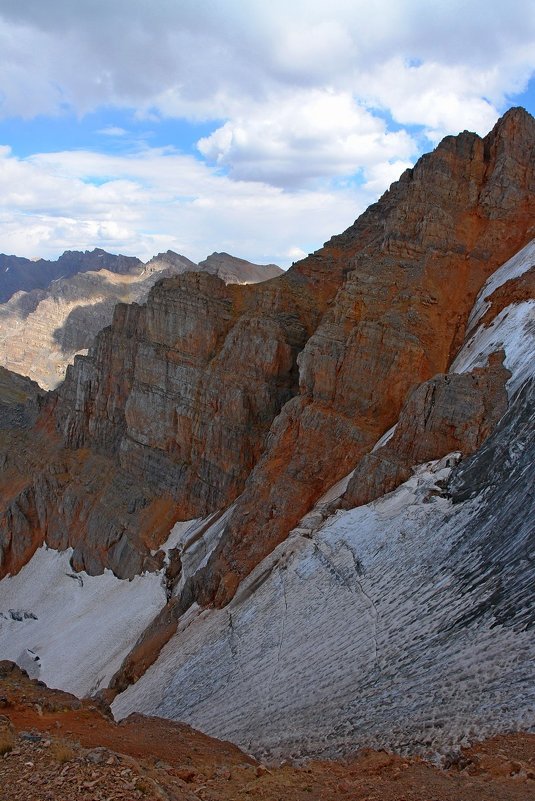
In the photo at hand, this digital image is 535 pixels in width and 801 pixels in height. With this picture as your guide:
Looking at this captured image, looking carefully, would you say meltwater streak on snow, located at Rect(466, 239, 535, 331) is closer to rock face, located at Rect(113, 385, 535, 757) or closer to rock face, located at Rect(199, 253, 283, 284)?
rock face, located at Rect(113, 385, 535, 757)

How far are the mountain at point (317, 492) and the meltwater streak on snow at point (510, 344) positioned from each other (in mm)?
188

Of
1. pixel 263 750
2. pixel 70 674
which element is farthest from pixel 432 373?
pixel 70 674

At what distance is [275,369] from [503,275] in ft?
57.6

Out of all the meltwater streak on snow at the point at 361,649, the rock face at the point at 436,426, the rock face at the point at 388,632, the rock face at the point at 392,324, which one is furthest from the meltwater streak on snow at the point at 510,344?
the meltwater streak on snow at the point at 361,649

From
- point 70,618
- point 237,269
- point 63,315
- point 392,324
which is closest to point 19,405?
point 70,618

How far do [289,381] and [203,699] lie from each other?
26536mm

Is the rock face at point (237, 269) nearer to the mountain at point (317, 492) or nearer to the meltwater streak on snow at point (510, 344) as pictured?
the mountain at point (317, 492)

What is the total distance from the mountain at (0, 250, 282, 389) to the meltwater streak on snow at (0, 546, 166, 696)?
101m

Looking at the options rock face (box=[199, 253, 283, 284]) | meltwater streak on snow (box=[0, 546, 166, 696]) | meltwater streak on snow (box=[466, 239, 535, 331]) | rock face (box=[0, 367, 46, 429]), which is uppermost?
rock face (box=[199, 253, 283, 284])

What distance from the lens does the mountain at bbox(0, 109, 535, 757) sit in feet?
65.8

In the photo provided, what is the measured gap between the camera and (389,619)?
2198 cm

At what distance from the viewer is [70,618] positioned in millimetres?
48219

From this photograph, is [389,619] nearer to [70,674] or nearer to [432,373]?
[432,373]

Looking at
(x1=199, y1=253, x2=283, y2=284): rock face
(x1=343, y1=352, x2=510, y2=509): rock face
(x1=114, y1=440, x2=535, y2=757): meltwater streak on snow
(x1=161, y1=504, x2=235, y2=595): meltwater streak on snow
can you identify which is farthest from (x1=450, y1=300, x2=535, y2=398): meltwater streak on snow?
(x1=199, y1=253, x2=283, y2=284): rock face
